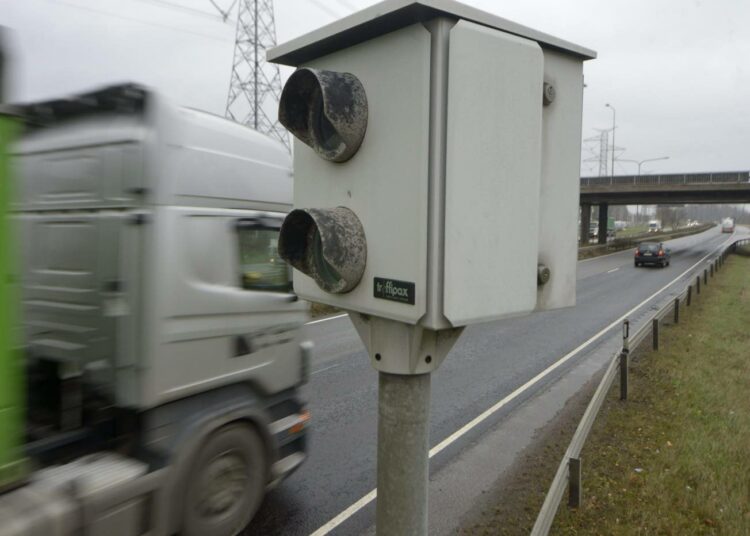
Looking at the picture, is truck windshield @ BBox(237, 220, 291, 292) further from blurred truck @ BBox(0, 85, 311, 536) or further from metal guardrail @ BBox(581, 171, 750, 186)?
metal guardrail @ BBox(581, 171, 750, 186)

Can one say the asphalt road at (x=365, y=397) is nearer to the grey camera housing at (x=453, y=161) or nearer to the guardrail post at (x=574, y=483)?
the guardrail post at (x=574, y=483)

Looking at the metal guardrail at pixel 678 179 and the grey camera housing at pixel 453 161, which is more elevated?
the metal guardrail at pixel 678 179

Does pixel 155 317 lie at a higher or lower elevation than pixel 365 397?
higher

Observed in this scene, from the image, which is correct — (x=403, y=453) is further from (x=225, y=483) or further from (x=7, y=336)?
(x=225, y=483)

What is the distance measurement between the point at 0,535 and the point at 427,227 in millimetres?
2438

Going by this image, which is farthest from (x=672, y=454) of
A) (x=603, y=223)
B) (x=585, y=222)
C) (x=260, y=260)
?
(x=585, y=222)

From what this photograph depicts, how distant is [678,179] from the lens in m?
40.4

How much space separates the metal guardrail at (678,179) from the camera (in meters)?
37.8

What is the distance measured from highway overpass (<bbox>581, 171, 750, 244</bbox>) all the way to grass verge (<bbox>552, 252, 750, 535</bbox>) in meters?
35.2

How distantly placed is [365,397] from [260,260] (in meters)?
3.17

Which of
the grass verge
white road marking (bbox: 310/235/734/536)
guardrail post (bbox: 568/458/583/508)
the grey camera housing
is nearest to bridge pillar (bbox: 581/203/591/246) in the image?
white road marking (bbox: 310/235/734/536)

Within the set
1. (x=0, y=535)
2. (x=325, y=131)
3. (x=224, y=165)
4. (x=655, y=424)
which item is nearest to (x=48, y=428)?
(x=0, y=535)

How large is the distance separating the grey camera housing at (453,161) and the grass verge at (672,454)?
3.00 metres

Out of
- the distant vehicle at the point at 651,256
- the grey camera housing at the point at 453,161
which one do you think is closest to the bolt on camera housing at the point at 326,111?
the grey camera housing at the point at 453,161
